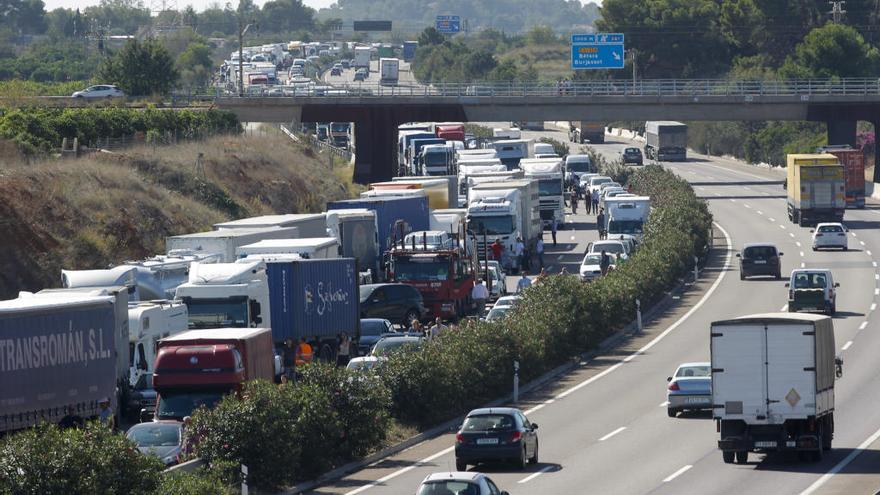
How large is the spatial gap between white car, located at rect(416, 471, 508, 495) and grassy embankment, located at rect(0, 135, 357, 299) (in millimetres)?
27411

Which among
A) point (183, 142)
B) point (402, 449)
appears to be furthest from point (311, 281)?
point (183, 142)

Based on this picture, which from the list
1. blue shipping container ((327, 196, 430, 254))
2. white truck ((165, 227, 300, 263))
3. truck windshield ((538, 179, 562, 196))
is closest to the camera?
white truck ((165, 227, 300, 263))

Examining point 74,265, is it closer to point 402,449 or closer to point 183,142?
point 402,449

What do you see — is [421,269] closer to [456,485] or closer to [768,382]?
[768,382]

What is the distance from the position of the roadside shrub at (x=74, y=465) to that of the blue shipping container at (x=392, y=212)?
34990 millimetres

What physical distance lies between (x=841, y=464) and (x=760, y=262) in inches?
1305

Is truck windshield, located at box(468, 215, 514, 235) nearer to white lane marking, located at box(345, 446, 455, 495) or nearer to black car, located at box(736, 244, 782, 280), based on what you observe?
black car, located at box(736, 244, 782, 280)

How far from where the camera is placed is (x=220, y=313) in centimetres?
3847

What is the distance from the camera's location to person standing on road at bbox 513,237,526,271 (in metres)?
64.7

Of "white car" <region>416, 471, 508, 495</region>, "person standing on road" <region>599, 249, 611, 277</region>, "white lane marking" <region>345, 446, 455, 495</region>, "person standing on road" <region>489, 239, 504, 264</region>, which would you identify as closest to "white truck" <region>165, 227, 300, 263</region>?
"white lane marking" <region>345, 446, 455, 495</region>

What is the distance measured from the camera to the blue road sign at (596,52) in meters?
110

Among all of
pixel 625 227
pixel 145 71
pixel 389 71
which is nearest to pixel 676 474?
pixel 625 227

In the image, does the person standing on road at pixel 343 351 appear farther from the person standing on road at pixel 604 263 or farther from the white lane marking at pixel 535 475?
the person standing on road at pixel 604 263

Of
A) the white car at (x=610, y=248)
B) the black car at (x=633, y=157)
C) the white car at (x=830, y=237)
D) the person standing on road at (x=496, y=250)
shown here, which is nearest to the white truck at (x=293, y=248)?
the person standing on road at (x=496, y=250)
